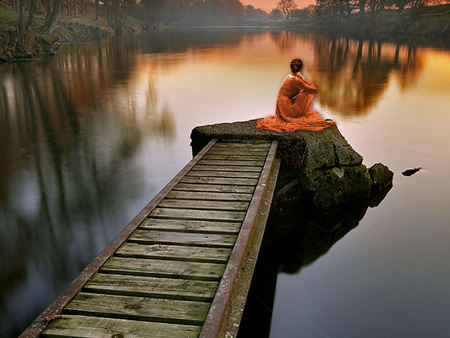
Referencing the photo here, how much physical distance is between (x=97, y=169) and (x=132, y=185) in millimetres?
1584

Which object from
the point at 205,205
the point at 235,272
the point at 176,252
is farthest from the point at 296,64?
the point at 235,272

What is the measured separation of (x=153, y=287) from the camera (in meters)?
4.27

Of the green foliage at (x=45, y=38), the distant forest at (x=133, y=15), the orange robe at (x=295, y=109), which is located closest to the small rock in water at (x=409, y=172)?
the orange robe at (x=295, y=109)

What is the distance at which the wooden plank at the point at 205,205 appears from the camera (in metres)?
6.15

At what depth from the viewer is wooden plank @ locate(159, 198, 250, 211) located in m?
6.15

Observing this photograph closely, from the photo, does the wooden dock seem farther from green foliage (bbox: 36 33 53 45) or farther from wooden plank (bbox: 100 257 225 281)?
green foliage (bbox: 36 33 53 45)

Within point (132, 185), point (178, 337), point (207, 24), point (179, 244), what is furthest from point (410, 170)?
point (207, 24)

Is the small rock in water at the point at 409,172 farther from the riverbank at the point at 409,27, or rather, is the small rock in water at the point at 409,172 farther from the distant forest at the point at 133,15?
the riverbank at the point at 409,27

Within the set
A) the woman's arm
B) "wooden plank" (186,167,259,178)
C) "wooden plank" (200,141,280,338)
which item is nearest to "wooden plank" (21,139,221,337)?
"wooden plank" (186,167,259,178)

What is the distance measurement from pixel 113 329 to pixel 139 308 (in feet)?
1.11

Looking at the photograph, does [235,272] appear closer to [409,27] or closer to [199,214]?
[199,214]

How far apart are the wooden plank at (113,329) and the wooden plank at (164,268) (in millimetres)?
758

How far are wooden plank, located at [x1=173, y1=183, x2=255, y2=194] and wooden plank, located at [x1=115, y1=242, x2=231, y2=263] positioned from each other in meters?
1.89

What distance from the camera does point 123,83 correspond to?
25.7 m
